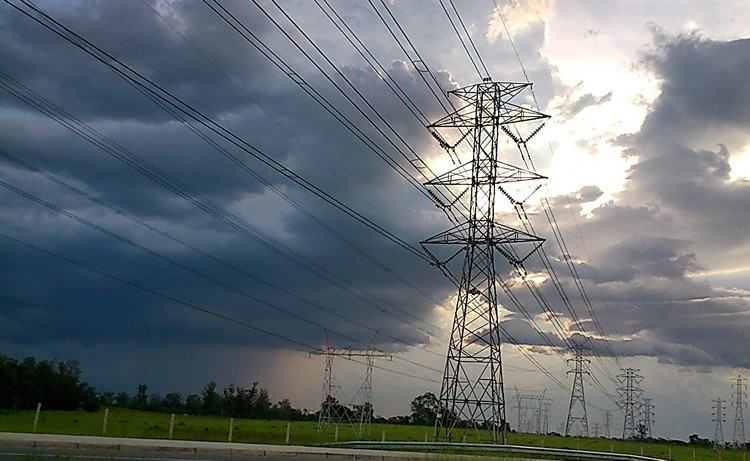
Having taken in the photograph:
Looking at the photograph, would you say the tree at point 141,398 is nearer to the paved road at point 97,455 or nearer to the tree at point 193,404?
the tree at point 193,404

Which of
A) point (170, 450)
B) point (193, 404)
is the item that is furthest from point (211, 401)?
point (170, 450)

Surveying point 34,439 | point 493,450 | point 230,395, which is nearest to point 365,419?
point 230,395

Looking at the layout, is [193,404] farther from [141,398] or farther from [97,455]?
[97,455]

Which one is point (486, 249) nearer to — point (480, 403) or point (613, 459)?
point (480, 403)

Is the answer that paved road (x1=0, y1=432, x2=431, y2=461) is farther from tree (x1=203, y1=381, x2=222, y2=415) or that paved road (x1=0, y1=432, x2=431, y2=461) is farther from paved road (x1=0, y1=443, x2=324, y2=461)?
tree (x1=203, y1=381, x2=222, y2=415)

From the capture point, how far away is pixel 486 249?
148 feet

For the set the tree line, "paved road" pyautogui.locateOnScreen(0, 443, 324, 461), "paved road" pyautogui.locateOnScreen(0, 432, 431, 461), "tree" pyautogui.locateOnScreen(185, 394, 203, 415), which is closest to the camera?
"paved road" pyautogui.locateOnScreen(0, 443, 324, 461)

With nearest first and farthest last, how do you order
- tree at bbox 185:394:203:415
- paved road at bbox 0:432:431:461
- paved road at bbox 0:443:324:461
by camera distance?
1. paved road at bbox 0:443:324:461
2. paved road at bbox 0:432:431:461
3. tree at bbox 185:394:203:415

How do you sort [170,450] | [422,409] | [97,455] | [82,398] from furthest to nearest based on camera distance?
1. [422,409]
2. [82,398]
3. [170,450]
4. [97,455]

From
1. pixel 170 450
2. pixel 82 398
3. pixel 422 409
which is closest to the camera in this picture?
pixel 170 450

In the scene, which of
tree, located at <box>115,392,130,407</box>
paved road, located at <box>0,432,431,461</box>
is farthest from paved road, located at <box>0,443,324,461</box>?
tree, located at <box>115,392,130,407</box>

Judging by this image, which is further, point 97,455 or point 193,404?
point 193,404

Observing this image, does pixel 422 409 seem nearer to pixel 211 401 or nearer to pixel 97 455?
pixel 211 401

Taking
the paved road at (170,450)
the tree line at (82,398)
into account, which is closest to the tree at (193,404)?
the tree line at (82,398)
